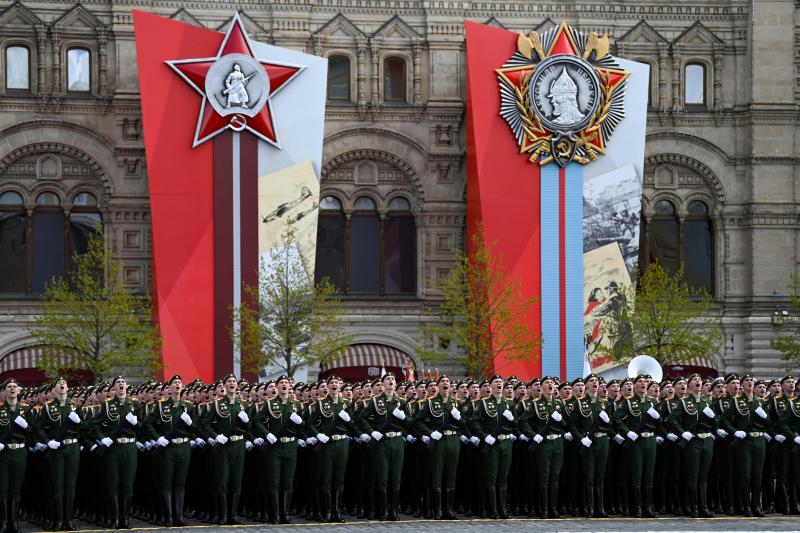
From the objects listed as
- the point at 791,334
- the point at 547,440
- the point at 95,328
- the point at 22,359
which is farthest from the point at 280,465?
the point at 791,334

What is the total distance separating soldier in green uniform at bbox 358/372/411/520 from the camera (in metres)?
23.6

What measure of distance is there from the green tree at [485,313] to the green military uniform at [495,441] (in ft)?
62.4

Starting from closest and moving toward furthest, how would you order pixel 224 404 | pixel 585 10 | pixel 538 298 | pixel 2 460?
1. pixel 2 460
2. pixel 224 404
3. pixel 538 298
4. pixel 585 10

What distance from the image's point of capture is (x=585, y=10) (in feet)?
156

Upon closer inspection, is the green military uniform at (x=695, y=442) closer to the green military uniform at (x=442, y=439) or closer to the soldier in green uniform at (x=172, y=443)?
the green military uniform at (x=442, y=439)

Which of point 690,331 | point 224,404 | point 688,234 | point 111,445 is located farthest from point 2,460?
point 688,234

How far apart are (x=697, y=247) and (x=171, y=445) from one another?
2916cm

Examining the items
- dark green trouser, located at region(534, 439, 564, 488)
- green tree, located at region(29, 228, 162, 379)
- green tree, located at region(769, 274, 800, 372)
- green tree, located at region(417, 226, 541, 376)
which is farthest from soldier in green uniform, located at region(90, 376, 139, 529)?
green tree, located at region(769, 274, 800, 372)

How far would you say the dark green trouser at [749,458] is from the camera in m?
24.4

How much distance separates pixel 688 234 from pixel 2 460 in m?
31.0

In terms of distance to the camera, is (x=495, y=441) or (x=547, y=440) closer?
(x=495, y=441)

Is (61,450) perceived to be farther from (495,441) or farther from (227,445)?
(495,441)

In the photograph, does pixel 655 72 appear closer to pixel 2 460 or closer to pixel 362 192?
pixel 362 192

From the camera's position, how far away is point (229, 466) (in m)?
23.1
